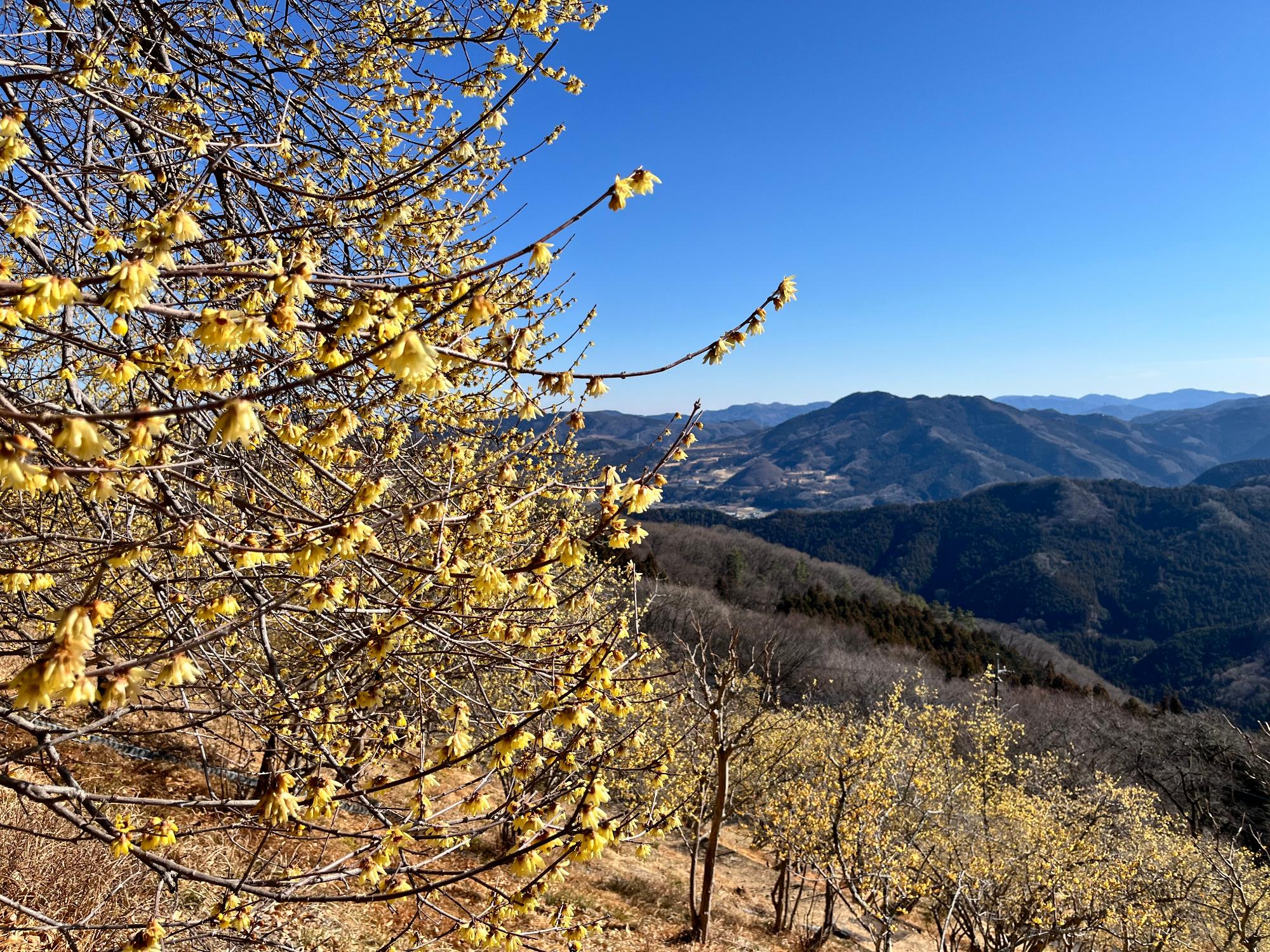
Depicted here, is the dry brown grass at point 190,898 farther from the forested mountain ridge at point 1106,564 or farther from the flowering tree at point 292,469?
the forested mountain ridge at point 1106,564

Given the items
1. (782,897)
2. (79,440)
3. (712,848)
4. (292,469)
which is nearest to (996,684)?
(782,897)

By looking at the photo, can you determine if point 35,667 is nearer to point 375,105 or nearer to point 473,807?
point 473,807

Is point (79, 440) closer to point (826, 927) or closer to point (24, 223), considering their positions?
point (24, 223)

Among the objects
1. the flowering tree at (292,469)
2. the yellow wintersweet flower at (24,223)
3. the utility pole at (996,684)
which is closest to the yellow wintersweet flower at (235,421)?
the flowering tree at (292,469)

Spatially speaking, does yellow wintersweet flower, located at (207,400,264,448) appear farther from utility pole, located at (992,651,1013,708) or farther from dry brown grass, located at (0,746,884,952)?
utility pole, located at (992,651,1013,708)

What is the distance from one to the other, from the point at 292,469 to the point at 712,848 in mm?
8619

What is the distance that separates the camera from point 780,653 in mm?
43219

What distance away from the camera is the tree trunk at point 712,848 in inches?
348

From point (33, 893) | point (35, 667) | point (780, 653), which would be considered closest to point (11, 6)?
point (35, 667)

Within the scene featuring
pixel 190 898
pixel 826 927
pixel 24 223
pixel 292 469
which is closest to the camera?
pixel 24 223

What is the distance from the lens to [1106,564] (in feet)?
389

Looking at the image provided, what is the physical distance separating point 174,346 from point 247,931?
2573 mm

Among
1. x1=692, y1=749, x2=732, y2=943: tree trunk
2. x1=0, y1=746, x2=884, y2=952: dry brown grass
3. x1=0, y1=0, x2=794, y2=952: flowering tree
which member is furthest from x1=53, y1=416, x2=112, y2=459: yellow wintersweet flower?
x1=692, y1=749, x2=732, y2=943: tree trunk

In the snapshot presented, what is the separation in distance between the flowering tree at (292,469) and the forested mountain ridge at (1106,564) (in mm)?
92065
